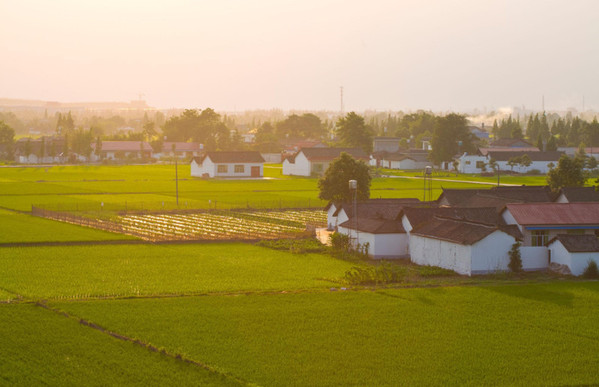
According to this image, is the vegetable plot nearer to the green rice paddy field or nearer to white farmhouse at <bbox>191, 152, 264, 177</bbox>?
the green rice paddy field

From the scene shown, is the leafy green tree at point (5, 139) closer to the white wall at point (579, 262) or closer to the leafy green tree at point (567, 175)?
the leafy green tree at point (567, 175)

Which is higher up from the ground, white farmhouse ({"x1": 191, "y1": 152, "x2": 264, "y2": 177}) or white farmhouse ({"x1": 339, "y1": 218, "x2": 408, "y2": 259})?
white farmhouse ({"x1": 191, "y1": 152, "x2": 264, "y2": 177})

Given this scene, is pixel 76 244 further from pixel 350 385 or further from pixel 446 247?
pixel 350 385

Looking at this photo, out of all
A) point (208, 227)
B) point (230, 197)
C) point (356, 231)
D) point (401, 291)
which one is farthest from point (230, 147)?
point (401, 291)

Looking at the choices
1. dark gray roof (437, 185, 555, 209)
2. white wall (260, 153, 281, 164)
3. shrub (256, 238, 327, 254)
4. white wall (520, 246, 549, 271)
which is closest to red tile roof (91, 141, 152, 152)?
white wall (260, 153, 281, 164)

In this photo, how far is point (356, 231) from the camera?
36.9 m

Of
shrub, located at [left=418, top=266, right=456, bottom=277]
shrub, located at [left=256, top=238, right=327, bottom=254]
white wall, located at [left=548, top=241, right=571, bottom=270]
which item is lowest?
shrub, located at [left=418, top=266, right=456, bottom=277]

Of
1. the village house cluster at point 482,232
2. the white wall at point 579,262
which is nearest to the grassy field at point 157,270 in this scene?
the village house cluster at point 482,232

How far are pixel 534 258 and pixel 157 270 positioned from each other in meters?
15.0

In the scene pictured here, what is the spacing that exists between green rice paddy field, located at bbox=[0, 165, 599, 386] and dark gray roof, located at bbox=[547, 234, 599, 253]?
1.97 meters

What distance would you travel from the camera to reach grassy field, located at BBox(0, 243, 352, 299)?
1088 inches

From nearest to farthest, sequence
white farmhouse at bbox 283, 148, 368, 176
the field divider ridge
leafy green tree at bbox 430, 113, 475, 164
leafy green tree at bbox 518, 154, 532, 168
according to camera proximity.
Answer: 1. the field divider ridge
2. white farmhouse at bbox 283, 148, 368, 176
3. leafy green tree at bbox 518, 154, 532, 168
4. leafy green tree at bbox 430, 113, 475, 164

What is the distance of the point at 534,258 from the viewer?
3192 centimetres

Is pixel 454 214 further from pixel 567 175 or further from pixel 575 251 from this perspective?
pixel 567 175
